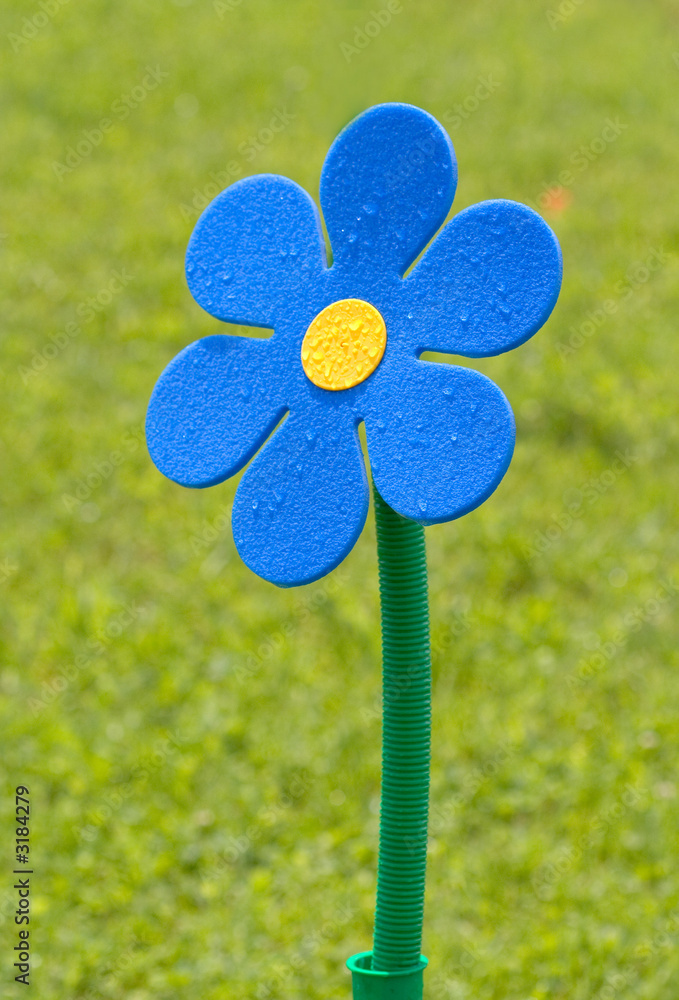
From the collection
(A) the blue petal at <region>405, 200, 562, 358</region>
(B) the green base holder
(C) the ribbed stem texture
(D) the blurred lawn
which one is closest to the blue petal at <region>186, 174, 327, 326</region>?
(A) the blue petal at <region>405, 200, 562, 358</region>

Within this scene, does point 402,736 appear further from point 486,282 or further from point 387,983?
point 486,282

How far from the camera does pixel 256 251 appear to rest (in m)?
1.60

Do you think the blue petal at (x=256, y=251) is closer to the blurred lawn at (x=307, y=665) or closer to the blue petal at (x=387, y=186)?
the blue petal at (x=387, y=186)

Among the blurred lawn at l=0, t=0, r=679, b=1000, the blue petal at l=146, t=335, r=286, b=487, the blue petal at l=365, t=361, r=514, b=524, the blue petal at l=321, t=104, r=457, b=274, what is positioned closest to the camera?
the blue petal at l=365, t=361, r=514, b=524

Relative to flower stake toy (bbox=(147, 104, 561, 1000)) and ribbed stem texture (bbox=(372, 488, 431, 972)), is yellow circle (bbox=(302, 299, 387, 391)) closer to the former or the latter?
flower stake toy (bbox=(147, 104, 561, 1000))

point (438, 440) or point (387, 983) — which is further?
point (387, 983)

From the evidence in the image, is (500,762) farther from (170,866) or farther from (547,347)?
(547,347)

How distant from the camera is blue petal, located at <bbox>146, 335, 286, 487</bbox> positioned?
1.54 meters

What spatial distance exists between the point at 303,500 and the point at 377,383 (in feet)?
0.60

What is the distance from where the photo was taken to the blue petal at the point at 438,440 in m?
1.32

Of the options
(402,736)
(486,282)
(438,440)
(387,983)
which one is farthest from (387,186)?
(387,983)

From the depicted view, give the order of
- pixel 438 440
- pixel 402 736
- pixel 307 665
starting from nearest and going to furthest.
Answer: pixel 438 440
pixel 402 736
pixel 307 665

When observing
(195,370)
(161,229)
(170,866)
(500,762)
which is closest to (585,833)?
(500,762)

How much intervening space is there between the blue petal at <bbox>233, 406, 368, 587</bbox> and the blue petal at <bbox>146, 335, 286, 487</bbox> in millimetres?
44
